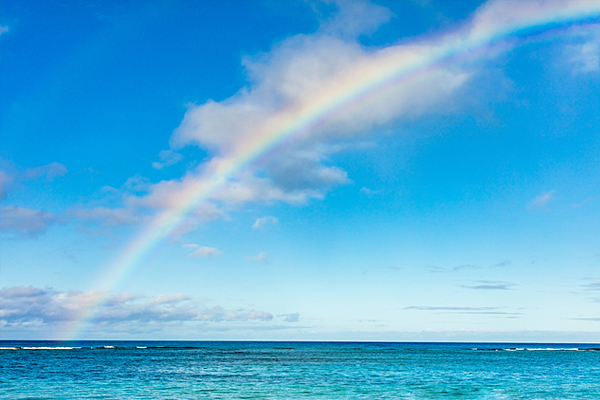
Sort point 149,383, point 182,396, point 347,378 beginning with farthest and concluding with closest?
point 347,378, point 149,383, point 182,396

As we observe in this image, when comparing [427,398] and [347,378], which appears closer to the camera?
[427,398]

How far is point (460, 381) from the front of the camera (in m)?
53.5

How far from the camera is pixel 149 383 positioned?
158 feet

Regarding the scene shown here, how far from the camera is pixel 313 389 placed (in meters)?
44.3

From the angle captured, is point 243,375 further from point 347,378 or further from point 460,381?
point 460,381

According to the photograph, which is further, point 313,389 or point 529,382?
point 529,382

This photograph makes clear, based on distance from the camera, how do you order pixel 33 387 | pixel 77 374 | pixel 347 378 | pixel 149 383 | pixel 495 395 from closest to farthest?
pixel 495 395 → pixel 33 387 → pixel 149 383 → pixel 347 378 → pixel 77 374

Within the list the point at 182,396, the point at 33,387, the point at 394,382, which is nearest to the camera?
the point at 182,396

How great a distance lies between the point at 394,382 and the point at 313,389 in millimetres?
11331

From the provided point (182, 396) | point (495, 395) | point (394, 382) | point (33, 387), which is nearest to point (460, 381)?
point (394, 382)

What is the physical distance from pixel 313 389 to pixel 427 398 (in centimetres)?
1013

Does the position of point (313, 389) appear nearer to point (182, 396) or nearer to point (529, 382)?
point (182, 396)

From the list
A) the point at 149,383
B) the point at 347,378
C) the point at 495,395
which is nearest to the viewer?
the point at 495,395

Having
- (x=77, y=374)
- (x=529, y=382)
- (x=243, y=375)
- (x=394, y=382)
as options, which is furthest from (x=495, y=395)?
(x=77, y=374)
